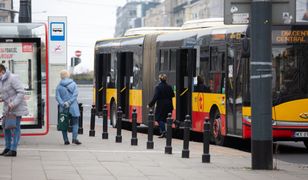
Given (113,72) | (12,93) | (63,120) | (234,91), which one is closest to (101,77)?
(113,72)

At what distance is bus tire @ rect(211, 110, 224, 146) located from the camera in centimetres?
2328

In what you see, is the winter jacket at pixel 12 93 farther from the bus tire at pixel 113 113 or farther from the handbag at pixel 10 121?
the bus tire at pixel 113 113

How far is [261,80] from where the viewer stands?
52.4ft

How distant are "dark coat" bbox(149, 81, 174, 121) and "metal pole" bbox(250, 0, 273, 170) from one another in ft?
30.5

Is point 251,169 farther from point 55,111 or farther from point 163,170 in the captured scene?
point 55,111

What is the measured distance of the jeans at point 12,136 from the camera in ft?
56.1

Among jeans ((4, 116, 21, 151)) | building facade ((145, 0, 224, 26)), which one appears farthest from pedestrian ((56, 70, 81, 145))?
building facade ((145, 0, 224, 26))

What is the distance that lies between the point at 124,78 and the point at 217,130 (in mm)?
8803

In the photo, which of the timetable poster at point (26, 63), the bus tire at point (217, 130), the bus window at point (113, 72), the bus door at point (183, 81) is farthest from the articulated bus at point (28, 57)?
the bus window at point (113, 72)

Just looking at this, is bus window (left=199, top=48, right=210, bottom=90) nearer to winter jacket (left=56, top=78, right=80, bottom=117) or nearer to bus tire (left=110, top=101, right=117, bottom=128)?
winter jacket (left=56, top=78, right=80, bottom=117)

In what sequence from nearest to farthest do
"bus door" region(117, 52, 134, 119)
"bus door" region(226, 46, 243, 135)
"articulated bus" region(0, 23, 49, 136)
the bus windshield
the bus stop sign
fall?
the bus stop sign
"articulated bus" region(0, 23, 49, 136)
the bus windshield
"bus door" region(226, 46, 243, 135)
"bus door" region(117, 52, 134, 119)

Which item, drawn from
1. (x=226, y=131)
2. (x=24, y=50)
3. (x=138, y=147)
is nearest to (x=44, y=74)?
(x=24, y=50)

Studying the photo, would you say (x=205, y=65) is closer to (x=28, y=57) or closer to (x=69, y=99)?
(x=69, y=99)

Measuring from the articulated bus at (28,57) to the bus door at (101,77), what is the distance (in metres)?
12.5
